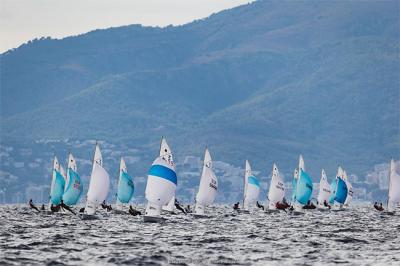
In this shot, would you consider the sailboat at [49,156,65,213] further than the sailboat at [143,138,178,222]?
Yes

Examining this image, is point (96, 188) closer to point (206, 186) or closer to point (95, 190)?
point (95, 190)

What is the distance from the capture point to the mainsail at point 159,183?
97188mm

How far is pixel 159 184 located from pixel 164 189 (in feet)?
1.86

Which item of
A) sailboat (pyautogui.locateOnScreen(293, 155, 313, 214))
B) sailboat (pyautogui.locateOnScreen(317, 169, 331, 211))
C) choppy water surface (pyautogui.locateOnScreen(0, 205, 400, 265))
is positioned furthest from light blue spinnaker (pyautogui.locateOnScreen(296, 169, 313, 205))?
choppy water surface (pyautogui.locateOnScreen(0, 205, 400, 265))

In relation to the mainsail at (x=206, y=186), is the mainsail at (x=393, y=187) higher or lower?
higher

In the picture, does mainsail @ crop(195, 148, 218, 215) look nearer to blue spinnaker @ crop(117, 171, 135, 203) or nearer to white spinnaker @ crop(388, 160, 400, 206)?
blue spinnaker @ crop(117, 171, 135, 203)

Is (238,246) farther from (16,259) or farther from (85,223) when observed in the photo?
(85,223)

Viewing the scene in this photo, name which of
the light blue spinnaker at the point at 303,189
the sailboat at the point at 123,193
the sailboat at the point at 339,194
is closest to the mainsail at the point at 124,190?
the sailboat at the point at 123,193

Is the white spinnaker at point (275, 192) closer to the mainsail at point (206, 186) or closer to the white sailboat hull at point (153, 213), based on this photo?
the mainsail at point (206, 186)

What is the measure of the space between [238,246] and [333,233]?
643 inches

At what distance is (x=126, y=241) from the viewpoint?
75938 millimetres

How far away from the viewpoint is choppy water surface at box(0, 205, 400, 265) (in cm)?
6266

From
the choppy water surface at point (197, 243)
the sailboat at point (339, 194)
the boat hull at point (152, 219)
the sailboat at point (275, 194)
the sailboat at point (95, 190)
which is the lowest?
the choppy water surface at point (197, 243)

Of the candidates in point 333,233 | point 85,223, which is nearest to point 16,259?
point 333,233
